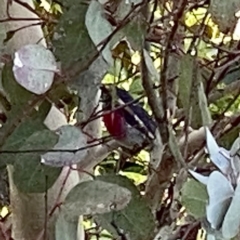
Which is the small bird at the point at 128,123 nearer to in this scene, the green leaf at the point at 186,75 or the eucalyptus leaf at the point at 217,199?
the green leaf at the point at 186,75

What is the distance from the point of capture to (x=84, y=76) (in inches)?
20.8

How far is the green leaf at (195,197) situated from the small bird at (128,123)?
267mm

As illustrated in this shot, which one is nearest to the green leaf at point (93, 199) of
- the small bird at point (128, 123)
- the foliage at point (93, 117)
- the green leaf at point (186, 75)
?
the foliage at point (93, 117)

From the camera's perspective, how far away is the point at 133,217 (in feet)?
1.91

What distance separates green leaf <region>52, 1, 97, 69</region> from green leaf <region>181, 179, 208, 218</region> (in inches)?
4.8

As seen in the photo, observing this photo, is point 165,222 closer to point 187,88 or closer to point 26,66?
point 187,88

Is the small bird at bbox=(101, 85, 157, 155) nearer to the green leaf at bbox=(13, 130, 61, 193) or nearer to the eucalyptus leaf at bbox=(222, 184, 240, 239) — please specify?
the green leaf at bbox=(13, 130, 61, 193)

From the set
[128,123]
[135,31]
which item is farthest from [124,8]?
[128,123]

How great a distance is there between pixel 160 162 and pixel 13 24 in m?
0.19

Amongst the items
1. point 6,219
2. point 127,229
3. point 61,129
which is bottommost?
point 6,219

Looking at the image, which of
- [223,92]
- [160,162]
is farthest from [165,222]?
[223,92]

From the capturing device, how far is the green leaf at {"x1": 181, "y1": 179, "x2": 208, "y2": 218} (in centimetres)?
48

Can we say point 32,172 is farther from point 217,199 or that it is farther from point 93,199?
point 217,199

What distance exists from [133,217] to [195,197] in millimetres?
116
